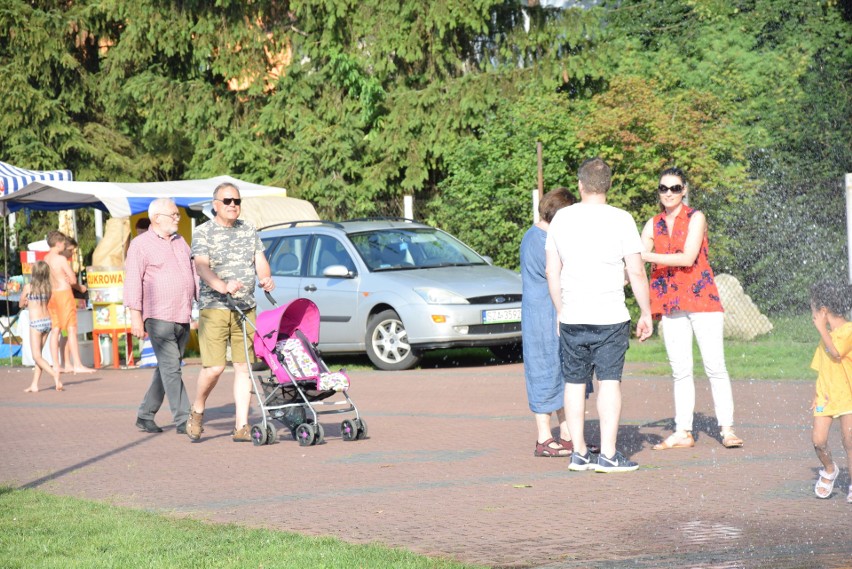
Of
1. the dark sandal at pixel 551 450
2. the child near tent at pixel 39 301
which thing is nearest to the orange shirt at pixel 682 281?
the dark sandal at pixel 551 450

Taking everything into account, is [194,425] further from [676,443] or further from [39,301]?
[39,301]

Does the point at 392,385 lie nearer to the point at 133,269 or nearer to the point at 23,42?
the point at 133,269

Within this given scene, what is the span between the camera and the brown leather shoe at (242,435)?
10.6 m

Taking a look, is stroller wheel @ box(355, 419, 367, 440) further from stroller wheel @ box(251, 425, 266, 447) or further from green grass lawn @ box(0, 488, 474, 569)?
green grass lawn @ box(0, 488, 474, 569)

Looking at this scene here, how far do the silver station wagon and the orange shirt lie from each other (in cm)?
631

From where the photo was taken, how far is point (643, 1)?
30312 millimetres

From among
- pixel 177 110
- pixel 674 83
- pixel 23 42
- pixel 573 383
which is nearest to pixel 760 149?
pixel 674 83

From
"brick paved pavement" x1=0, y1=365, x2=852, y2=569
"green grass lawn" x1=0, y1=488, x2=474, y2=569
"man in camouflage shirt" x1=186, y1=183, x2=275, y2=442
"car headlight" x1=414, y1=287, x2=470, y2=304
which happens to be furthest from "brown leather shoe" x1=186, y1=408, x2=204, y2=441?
"car headlight" x1=414, y1=287, x2=470, y2=304

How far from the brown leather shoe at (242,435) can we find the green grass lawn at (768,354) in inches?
213

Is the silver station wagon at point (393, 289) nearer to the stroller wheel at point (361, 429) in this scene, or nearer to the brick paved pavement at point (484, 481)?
the brick paved pavement at point (484, 481)

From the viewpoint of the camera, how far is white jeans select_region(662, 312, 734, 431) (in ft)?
30.2

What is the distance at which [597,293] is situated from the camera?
826cm

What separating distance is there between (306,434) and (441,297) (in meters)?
5.66

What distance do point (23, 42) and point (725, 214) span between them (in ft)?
57.1
